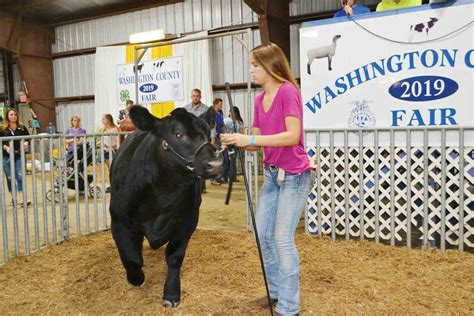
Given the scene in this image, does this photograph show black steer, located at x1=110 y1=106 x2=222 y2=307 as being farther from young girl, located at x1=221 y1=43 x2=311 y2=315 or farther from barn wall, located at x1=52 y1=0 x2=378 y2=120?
barn wall, located at x1=52 y1=0 x2=378 y2=120

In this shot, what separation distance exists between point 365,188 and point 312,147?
2.25 ft

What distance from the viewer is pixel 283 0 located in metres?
10.7

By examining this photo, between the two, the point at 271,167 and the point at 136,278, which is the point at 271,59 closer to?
the point at 271,167

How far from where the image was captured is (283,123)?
228 centimetres

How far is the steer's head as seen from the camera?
2.29m

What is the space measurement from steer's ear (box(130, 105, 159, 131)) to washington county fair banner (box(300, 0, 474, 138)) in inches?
99.9

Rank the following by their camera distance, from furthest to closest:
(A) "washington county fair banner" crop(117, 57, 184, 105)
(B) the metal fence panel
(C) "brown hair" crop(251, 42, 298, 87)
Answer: (A) "washington county fair banner" crop(117, 57, 184, 105)
(B) the metal fence panel
(C) "brown hair" crop(251, 42, 298, 87)

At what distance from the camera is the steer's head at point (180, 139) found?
229 centimetres

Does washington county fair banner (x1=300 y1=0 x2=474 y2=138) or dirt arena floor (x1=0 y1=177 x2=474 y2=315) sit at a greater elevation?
washington county fair banner (x1=300 y1=0 x2=474 y2=138)

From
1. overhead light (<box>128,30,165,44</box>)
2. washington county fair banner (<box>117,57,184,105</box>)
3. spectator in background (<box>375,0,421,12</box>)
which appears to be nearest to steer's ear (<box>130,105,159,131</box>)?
spectator in background (<box>375,0,421,12</box>)

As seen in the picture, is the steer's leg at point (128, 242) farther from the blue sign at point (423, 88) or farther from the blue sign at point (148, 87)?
the blue sign at point (148, 87)

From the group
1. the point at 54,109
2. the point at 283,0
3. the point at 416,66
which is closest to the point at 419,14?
the point at 416,66

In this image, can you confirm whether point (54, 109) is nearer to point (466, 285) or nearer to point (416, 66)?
point (416, 66)

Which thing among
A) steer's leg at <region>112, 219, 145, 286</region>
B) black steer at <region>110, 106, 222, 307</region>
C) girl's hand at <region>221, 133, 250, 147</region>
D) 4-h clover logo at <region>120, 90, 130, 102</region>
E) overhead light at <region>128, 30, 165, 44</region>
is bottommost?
steer's leg at <region>112, 219, 145, 286</region>
